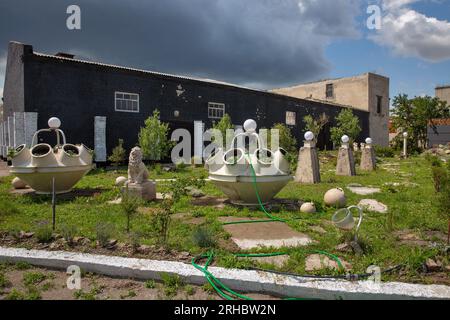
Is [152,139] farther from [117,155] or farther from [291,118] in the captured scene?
[291,118]

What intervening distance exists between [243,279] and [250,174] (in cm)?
319

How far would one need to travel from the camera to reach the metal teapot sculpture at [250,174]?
6.41 m

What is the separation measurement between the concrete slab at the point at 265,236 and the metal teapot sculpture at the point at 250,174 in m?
1.06

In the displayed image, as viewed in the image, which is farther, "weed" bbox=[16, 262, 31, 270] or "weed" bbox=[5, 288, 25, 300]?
"weed" bbox=[16, 262, 31, 270]

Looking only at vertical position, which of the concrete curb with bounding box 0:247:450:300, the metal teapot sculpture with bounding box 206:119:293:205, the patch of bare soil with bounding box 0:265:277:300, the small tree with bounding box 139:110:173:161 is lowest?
the patch of bare soil with bounding box 0:265:277:300

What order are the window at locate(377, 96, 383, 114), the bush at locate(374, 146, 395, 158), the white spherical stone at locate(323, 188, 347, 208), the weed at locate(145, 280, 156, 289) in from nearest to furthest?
the weed at locate(145, 280, 156, 289) < the white spherical stone at locate(323, 188, 347, 208) < the bush at locate(374, 146, 395, 158) < the window at locate(377, 96, 383, 114)

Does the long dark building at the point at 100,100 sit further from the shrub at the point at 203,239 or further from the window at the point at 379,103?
the window at the point at 379,103

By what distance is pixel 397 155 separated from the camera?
25.3 m

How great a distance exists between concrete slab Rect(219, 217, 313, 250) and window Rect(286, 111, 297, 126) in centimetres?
2060

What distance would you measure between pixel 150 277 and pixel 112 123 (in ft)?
46.7

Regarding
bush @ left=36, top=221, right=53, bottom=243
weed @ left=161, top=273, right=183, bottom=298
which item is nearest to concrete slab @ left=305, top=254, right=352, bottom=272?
weed @ left=161, top=273, right=183, bottom=298

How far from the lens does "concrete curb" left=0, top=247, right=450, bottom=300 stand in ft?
10.0

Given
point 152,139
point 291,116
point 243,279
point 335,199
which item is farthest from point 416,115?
point 243,279

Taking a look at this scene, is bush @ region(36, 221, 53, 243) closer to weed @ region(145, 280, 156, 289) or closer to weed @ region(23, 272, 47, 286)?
weed @ region(23, 272, 47, 286)
